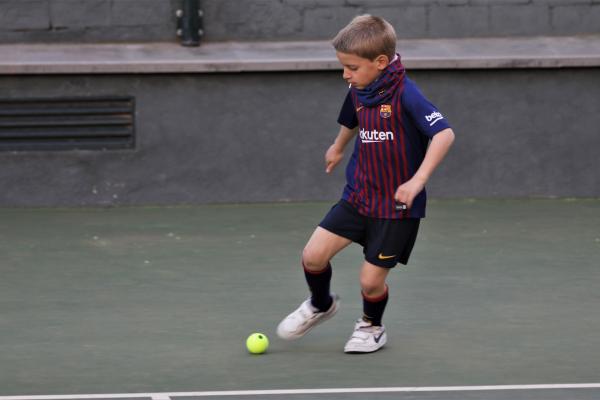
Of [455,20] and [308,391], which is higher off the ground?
[455,20]

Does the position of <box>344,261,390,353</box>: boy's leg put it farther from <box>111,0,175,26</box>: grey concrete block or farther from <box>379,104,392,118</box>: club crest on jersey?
<box>111,0,175,26</box>: grey concrete block

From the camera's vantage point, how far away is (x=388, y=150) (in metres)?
6.28

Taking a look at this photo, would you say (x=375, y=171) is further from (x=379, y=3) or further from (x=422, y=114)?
(x=379, y=3)

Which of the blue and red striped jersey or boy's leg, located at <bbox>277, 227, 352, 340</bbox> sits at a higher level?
the blue and red striped jersey

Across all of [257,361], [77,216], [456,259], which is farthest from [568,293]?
[77,216]

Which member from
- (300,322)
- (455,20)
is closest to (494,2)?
(455,20)

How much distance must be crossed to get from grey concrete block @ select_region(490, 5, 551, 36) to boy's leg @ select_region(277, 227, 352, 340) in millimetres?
5273

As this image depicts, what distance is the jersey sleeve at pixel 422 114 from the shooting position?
6.09m

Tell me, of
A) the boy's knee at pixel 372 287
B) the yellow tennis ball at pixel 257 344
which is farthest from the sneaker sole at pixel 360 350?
the yellow tennis ball at pixel 257 344

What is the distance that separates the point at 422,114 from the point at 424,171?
0.31 metres

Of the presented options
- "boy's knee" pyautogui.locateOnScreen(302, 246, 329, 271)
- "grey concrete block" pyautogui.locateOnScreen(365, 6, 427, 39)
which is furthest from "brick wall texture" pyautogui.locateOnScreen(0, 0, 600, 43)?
"boy's knee" pyautogui.locateOnScreen(302, 246, 329, 271)

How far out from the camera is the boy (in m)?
6.09

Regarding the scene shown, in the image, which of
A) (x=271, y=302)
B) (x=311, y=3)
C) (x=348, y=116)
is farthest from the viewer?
(x=311, y=3)

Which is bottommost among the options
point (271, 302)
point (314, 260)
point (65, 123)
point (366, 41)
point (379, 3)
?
point (271, 302)
